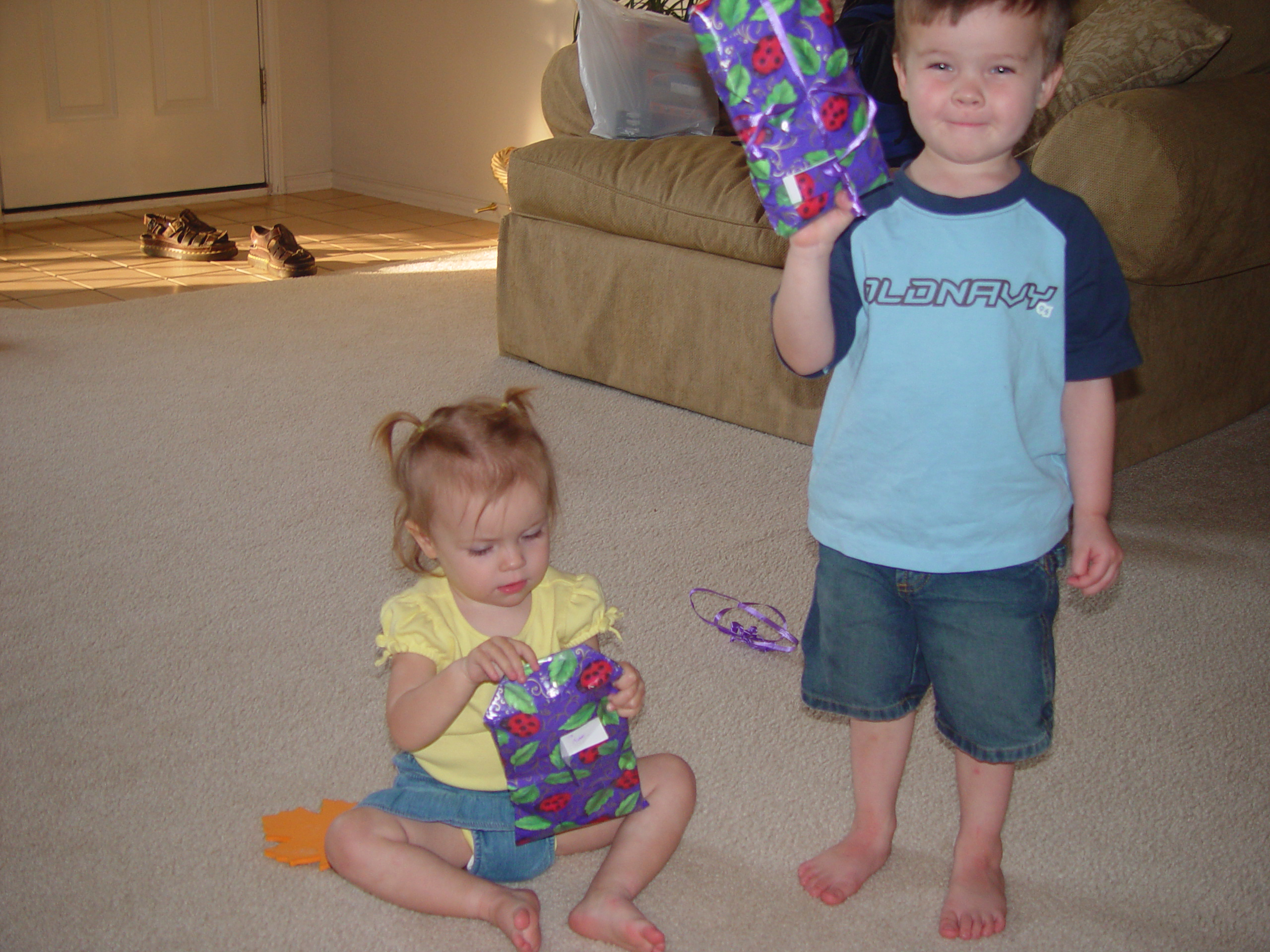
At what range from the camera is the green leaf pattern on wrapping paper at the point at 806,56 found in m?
0.83

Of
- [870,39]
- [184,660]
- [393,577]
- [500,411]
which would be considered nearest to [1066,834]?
[500,411]

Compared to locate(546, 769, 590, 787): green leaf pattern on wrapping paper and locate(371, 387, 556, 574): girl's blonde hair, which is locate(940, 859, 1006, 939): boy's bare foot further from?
locate(371, 387, 556, 574): girl's blonde hair

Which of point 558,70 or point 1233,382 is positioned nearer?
point 1233,382

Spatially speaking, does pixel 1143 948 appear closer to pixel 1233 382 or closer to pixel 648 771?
pixel 648 771

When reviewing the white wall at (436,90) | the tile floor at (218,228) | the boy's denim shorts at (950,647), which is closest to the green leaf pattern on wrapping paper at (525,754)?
the boy's denim shorts at (950,647)

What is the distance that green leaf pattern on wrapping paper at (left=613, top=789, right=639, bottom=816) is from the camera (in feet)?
3.39

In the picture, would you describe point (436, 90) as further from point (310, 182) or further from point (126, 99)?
point (126, 99)

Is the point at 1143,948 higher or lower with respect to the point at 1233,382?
lower

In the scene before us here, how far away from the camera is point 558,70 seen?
95.0 inches

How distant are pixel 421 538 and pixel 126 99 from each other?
11.1ft

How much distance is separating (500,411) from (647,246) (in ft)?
4.07

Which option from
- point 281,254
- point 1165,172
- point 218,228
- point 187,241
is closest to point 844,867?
point 1165,172

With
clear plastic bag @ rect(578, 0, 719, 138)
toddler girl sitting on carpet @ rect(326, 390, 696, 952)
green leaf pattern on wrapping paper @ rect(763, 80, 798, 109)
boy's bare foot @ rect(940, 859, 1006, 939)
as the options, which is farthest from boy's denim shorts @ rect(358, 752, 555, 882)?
clear plastic bag @ rect(578, 0, 719, 138)

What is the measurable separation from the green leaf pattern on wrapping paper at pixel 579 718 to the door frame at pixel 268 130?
11.4 ft
